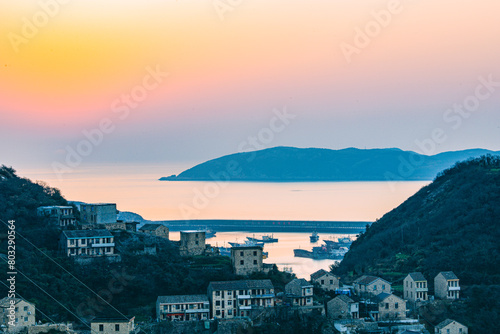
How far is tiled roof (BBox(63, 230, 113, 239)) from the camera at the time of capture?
24.8 metres

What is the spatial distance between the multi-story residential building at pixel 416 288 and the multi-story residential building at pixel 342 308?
9.14 ft

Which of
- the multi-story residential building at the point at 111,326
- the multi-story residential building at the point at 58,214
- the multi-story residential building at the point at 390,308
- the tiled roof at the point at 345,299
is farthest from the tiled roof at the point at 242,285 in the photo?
the multi-story residential building at the point at 58,214

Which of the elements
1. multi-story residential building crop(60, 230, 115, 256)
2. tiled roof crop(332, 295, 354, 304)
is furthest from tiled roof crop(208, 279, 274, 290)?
multi-story residential building crop(60, 230, 115, 256)

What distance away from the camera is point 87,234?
984 inches

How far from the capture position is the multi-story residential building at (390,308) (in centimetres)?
2350

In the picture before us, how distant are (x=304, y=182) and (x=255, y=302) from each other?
110604mm

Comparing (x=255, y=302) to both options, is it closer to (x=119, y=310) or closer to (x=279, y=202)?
(x=119, y=310)

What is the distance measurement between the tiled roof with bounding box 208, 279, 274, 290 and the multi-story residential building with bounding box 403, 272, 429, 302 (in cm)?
509

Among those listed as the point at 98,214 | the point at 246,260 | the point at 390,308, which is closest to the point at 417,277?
the point at 390,308

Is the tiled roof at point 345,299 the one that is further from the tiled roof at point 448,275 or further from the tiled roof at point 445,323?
the tiled roof at point 448,275

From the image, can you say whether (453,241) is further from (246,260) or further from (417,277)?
(246,260)

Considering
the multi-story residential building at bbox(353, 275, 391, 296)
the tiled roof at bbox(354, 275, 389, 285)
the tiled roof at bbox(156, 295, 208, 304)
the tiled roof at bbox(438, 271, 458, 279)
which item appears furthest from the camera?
the tiled roof at bbox(438, 271, 458, 279)

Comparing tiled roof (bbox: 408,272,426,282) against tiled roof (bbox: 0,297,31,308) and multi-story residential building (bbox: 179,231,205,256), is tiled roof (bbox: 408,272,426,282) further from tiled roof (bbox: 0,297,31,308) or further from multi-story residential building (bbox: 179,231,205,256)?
tiled roof (bbox: 0,297,31,308)

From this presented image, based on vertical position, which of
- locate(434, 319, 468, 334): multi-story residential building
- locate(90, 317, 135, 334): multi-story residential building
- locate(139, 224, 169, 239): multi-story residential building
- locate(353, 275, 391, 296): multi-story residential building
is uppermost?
locate(139, 224, 169, 239): multi-story residential building
